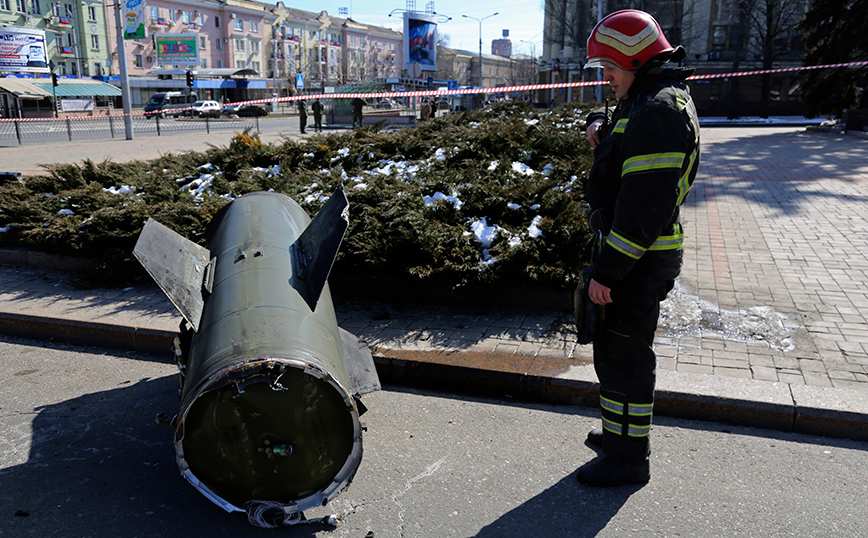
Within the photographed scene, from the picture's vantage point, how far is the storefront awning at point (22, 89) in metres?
42.0

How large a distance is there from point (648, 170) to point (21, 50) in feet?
201

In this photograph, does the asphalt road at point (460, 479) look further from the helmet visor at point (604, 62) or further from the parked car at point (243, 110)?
the parked car at point (243, 110)

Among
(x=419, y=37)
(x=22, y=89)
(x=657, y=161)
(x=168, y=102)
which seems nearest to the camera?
(x=657, y=161)

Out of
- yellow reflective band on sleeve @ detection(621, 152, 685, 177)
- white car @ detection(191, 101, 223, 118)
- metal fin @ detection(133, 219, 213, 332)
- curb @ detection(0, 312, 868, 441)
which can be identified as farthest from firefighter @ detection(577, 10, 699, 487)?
white car @ detection(191, 101, 223, 118)

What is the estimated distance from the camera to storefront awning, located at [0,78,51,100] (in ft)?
138

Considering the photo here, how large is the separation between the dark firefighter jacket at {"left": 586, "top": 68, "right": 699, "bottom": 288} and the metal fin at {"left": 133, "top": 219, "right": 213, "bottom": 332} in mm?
2040

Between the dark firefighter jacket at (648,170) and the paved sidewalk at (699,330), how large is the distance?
138cm

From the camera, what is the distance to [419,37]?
2635 inches

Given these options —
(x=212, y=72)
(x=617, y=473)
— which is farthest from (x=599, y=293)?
(x=212, y=72)

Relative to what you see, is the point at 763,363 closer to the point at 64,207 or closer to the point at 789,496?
the point at 789,496

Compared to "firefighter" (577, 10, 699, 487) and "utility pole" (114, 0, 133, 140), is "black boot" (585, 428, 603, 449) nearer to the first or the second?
"firefighter" (577, 10, 699, 487)

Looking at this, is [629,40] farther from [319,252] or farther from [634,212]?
[319,252]

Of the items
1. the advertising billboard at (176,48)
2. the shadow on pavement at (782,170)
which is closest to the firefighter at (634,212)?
the shadow on pavement at (782,170)

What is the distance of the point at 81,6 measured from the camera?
61.6 metres
